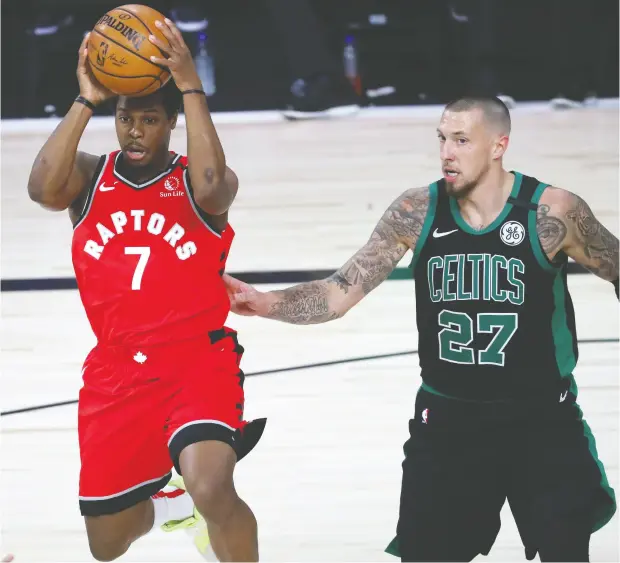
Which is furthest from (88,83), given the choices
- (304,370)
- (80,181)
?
(304,370)

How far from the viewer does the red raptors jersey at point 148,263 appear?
12.6ft

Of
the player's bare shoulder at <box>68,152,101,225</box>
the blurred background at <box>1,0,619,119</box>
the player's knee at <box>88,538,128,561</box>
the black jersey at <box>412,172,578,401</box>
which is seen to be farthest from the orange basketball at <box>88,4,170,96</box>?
the blurred background at <box>1,0,619,119</box>

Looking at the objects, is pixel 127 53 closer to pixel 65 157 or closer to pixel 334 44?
pixel 65 157

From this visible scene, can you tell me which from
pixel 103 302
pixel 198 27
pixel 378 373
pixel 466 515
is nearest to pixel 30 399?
pixel 378 373

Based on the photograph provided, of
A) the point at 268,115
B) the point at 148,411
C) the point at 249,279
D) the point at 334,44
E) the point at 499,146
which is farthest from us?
the point at 268,115

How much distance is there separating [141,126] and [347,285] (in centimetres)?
84

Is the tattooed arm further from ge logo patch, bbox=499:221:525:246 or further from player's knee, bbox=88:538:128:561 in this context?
player's knee, bbox=88:538:128:561

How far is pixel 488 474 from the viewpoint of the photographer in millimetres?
3568

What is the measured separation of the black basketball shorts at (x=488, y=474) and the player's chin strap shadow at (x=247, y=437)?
578mm

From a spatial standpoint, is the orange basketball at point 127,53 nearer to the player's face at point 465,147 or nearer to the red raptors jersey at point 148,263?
the red raptors jersey at point 148,263

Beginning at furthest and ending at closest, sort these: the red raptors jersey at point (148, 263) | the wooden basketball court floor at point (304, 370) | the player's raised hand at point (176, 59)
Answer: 1. the wooden basketball court floor at point (304, 370)
2. the red raptors jersey at point (148, 263)
3. the player's raised hand at point (176, 59)

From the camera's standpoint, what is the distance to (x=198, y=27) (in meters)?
14.4

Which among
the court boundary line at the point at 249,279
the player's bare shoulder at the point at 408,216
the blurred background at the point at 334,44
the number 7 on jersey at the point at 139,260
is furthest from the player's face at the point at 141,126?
the blurred background at the point at 334,44

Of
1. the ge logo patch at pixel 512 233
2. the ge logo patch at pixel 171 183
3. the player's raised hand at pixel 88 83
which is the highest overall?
the player's raised hand at pixel 88 83
